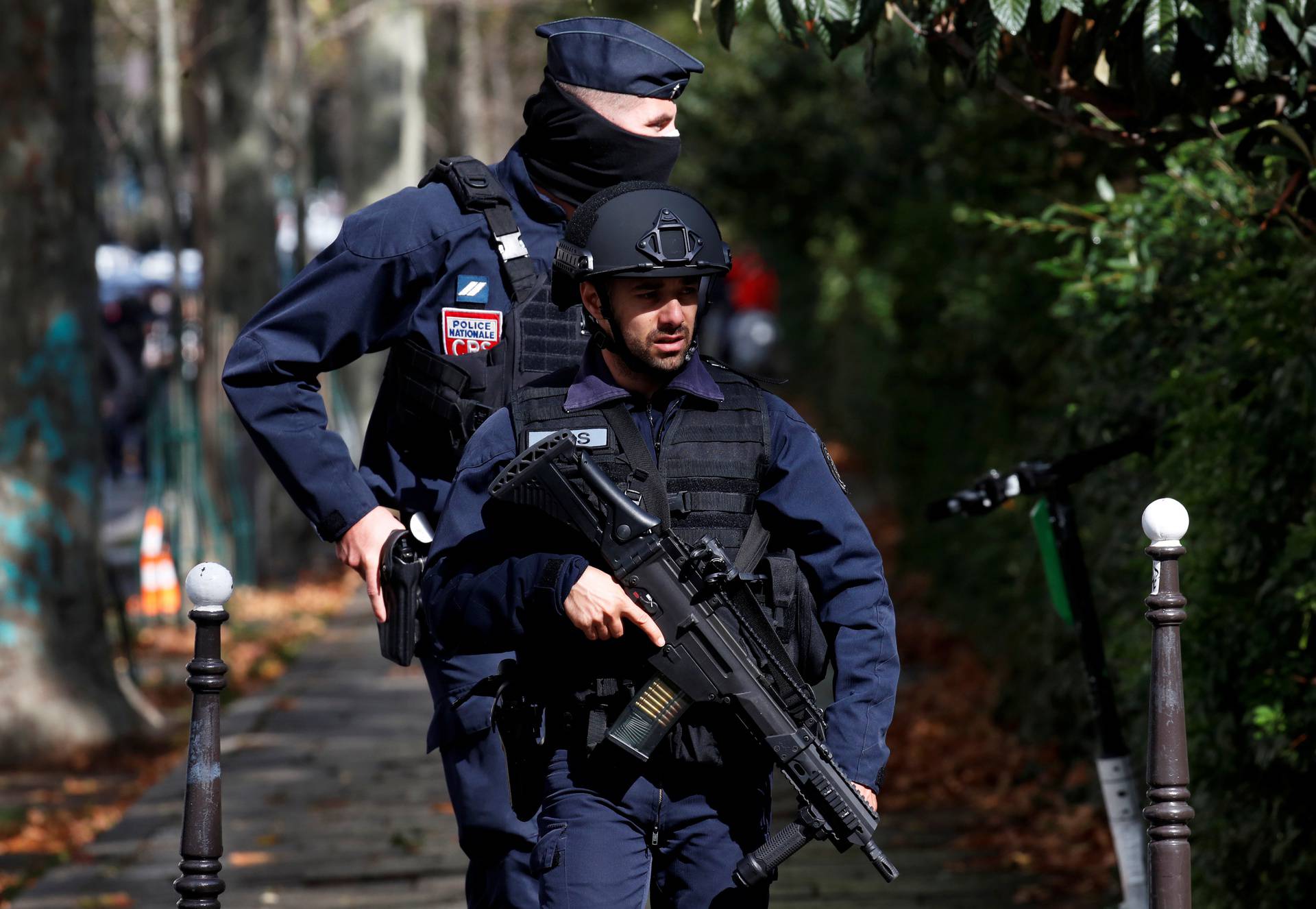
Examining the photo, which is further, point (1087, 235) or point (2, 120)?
point (2, 120)

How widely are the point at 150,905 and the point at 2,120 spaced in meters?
3.90

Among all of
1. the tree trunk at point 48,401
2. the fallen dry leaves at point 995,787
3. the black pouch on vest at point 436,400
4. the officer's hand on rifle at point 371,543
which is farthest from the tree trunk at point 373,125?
the officer's hand on rifle at point 371,543

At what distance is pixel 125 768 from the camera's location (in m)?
8.61

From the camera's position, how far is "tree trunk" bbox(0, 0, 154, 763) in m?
8.38

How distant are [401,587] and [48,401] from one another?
515cm

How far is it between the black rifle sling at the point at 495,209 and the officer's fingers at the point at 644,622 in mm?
1004

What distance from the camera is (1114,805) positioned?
201 inches

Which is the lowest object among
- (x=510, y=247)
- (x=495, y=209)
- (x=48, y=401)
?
(x=510, y=247)

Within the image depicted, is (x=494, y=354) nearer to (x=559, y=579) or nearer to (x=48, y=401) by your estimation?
(x=559, y=579)

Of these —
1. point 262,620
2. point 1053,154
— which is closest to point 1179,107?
point 1053,154

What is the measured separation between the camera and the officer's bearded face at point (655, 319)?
3352 mm

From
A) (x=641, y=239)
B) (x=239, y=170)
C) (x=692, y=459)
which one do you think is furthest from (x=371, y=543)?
(x=239, y=170)

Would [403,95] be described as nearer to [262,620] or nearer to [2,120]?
[262,620]

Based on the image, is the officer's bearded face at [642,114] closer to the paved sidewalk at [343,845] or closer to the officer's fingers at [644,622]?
the officer's fingers at [644,622]
